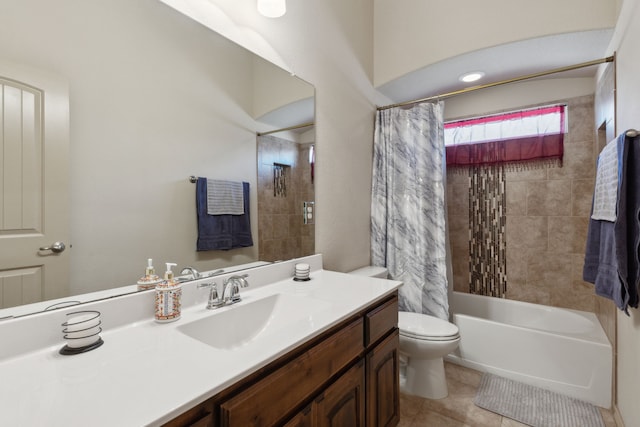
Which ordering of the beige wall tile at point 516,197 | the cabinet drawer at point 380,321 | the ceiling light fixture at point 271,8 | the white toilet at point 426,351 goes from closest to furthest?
the cabinet drawer at point 380,321 < the ceiling light fixture at point 271,8 < the white toilet at point 426,351 < the beige wall tile at point 516,197

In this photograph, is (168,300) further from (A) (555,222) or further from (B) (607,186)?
(A) (555,222)

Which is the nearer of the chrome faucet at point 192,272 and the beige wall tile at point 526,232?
the chrome faucet at point 192,272

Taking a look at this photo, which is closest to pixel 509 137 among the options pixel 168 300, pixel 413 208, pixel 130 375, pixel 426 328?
pixel 413 208

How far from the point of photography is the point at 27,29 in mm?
809

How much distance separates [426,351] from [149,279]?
158 cm

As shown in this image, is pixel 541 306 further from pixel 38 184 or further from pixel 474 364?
pixel 38 184

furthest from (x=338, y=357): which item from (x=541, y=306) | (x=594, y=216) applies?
(x=541, y=306)

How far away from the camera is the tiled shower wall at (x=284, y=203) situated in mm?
1533

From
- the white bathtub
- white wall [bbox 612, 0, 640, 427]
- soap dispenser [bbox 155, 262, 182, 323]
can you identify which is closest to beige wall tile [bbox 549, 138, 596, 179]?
white wall [bbox 612, 0, 640, 427]

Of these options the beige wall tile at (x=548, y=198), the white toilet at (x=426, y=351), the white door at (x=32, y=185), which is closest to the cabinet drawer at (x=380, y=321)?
the white toilet at (x=426, y=351)

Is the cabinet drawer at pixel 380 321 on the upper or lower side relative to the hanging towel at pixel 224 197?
lower

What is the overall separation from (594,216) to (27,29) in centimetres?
248

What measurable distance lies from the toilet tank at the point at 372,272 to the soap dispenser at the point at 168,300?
1.33m

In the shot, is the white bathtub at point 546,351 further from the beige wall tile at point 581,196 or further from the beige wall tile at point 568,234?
the beige wall tile at point 581,196
